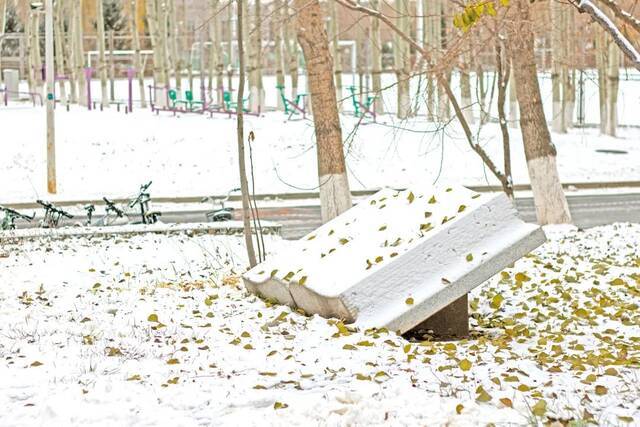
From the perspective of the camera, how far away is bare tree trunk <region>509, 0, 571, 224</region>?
16.1 m

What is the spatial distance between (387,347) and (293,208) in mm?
15465

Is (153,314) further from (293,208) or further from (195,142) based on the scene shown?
(195,142)

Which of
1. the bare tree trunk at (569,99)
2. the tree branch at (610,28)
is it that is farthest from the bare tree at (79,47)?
the tree branch at (610,28)

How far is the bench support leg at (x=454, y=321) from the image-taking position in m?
9.10

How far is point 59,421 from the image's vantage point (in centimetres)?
583

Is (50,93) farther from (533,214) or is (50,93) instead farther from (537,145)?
(537,145)

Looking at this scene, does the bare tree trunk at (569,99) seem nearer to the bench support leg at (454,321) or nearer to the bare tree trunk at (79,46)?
the bare tree trunk at (79,46)

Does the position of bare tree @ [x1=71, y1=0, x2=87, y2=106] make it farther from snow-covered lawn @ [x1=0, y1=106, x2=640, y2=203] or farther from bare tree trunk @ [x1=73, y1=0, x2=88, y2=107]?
snow-covered lawn @ [x1=0, y1=106, x2=640, y2=203]

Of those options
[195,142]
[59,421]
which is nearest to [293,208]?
[195,142]

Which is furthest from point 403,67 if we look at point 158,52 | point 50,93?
point 158,52

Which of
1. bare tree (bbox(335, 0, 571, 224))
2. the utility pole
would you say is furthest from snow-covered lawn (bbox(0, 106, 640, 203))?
bare tree (bbox(335, 0, 571, 224))

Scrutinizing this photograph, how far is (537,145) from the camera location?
16.4 meters

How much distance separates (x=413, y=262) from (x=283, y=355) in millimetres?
1666

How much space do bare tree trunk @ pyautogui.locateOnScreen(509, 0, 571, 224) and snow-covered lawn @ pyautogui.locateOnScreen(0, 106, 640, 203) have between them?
8136mm
